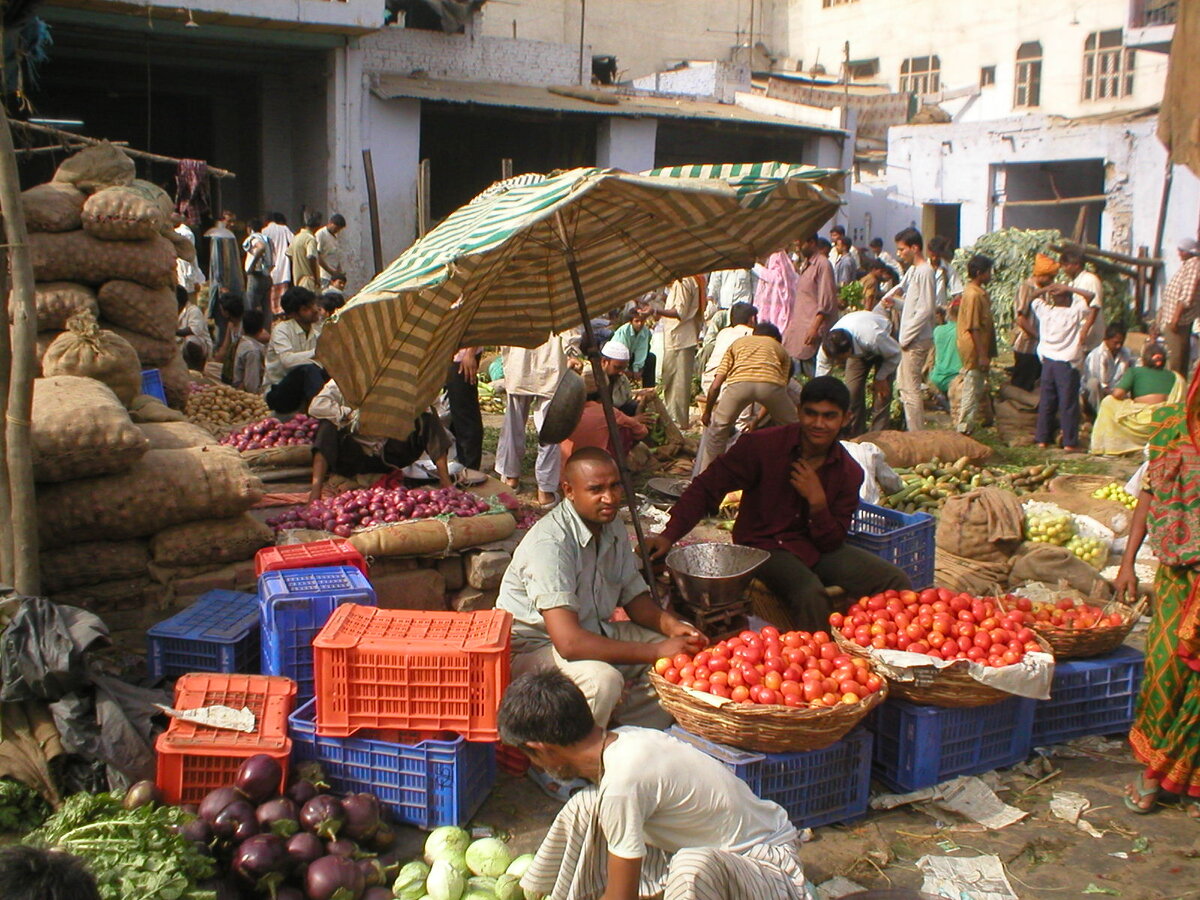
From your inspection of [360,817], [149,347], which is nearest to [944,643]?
[360,817]

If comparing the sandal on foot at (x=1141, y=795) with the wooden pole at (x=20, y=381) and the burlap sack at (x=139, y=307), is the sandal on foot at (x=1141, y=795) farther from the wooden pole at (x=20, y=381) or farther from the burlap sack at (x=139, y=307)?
the burlap sack at (x=139, y=307)

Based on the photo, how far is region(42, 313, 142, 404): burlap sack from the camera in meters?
5.55

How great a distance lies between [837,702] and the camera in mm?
3670

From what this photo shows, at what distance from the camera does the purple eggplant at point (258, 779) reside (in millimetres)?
3525

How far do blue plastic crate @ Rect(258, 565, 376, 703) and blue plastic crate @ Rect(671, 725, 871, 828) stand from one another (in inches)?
54.5

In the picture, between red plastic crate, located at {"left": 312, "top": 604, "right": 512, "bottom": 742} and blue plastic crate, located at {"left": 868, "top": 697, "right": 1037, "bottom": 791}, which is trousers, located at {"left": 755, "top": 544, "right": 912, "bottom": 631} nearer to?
blue plastic crate, located at {"left": 868, "top": 697, "right": 1037, "bottom": 791}

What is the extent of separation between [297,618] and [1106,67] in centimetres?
2727

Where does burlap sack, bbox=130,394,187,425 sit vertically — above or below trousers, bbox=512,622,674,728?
above

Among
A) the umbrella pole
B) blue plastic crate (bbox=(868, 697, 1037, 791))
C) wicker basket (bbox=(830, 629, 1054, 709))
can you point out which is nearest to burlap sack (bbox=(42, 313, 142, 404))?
the umbrella pole

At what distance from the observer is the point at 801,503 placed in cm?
500

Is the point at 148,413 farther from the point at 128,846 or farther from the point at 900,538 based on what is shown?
the point at 900,538

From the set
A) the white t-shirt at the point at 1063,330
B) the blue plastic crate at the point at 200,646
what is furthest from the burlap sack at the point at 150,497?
the white t-shirt at the point at 1063,330

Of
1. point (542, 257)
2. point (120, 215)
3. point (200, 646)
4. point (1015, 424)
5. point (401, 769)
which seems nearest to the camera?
point (401, 769)

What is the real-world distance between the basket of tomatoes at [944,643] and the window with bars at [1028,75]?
26789 millimetres
